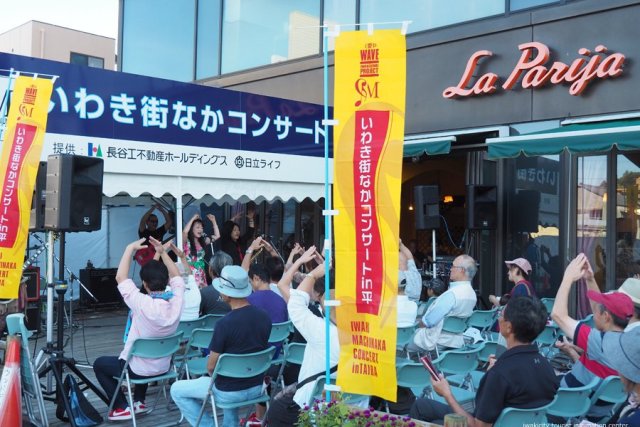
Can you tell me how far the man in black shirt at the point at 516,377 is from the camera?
300 cm

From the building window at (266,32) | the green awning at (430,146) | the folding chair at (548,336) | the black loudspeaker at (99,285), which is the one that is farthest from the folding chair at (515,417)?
the black loudspeaker at (99,285)

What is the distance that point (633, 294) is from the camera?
339cm

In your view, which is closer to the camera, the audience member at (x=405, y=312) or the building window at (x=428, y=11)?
the audience member at (x=405, y=312)

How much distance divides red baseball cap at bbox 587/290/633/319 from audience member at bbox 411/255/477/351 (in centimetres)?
174

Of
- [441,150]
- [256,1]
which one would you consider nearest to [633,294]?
[441,150]

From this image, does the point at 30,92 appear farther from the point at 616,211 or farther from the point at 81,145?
the point at 616,211

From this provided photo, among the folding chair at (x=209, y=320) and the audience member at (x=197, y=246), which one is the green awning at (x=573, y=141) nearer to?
the audience member at (x=197, y=246)

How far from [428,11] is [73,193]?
683cm

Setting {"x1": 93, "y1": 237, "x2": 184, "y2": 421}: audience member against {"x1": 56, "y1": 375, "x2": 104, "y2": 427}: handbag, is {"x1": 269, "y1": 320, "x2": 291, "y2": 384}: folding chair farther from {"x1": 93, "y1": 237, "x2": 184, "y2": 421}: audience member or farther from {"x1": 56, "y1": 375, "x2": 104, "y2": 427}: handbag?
{"x1": 56, "y1": 375, "x2": 104, "y2": 427}: handbag

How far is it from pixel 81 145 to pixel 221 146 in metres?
1.76

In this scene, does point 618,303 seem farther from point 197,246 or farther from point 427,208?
point 197,246

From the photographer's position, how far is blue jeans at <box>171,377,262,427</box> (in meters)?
4.30

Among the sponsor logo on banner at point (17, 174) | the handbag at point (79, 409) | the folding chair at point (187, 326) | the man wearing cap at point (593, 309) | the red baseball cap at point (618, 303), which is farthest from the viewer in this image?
the folding chair at point (187, 326)

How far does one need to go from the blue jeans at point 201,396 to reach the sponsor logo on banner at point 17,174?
209 cm
